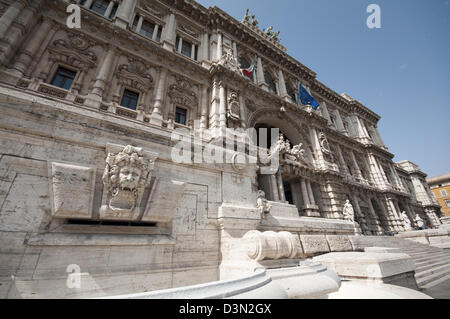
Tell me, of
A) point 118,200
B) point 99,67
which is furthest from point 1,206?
point 99,67

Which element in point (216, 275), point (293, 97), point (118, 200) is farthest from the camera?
point (293, 97)

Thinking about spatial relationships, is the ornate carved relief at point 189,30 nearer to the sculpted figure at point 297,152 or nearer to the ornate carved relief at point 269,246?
the sculpted figure at point 297,152

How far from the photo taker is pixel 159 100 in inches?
362

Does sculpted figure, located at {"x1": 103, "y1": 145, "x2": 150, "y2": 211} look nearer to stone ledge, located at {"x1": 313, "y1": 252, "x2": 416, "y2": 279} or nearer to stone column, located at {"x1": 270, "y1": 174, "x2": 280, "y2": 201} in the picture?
stone ledge, located at {"x1": 313, "y1": 252, "x2": 416, "y2": 279}

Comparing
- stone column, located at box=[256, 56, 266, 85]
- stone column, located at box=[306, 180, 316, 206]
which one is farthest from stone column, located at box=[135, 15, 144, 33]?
stone column, located at box=[306, 180, 316, 206]

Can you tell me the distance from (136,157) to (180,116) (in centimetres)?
709

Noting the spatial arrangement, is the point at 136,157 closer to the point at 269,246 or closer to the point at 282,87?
the point at 269,246

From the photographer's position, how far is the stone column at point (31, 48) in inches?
260

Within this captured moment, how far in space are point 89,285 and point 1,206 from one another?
1902 mm

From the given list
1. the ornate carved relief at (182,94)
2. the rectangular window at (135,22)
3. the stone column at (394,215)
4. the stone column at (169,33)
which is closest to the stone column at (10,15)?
the rectangular window at (135,22)

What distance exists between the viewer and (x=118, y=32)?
9.51 m

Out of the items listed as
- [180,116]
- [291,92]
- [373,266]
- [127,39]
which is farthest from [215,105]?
[291,92]

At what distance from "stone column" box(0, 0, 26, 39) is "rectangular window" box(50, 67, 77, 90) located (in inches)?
Answer: 67.1

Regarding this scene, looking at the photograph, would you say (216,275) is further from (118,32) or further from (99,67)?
(118,32)
